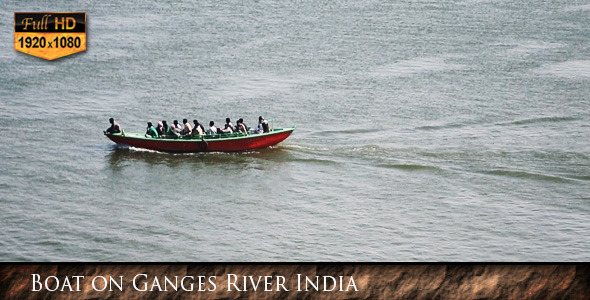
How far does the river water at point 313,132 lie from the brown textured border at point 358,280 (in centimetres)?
984

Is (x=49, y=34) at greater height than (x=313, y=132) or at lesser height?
greater

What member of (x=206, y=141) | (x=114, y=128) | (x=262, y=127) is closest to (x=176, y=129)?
(x=206, y=141)

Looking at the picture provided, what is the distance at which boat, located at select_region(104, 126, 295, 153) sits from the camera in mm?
26953

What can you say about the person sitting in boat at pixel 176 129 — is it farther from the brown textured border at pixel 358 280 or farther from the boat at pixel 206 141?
the brown textured border at pixel 358 280

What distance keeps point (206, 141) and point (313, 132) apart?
4.29 metres

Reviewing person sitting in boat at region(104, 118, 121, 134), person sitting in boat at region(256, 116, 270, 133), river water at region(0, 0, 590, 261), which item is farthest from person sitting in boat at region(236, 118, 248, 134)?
person sitting in boat at region(104, 118, 121, 134)

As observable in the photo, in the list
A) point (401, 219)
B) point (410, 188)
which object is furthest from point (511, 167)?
point (401, 219)

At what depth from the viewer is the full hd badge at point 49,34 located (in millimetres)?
33156

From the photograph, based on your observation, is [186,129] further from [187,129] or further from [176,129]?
[176,129]

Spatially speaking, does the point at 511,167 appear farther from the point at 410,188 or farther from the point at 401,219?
the point at 401,219

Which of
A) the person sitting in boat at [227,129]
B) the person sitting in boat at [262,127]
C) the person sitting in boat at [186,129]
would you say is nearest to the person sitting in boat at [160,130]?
the person sitting in boat at [186,129]

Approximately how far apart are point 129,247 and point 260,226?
3.67 meters

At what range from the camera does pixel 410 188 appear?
952 inches

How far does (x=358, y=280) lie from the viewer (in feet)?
32.0
